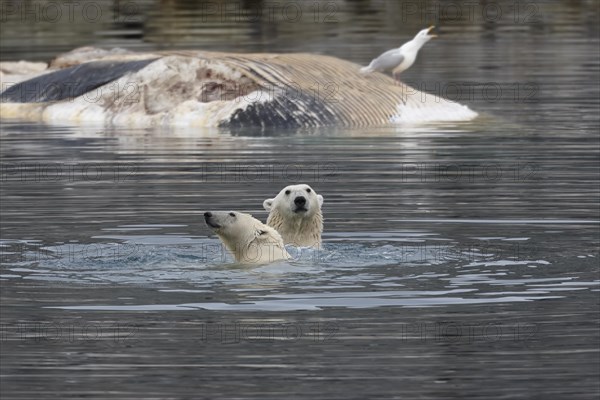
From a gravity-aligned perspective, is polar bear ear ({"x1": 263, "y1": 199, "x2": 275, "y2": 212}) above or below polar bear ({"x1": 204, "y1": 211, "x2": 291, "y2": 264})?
above

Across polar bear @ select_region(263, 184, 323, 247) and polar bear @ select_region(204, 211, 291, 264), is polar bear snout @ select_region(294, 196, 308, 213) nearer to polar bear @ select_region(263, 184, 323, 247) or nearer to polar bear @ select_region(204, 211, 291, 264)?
polar bear @ select_region(263, 184, 323, 247)

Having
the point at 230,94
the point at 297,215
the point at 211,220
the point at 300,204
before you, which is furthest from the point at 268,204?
the point at 230,94

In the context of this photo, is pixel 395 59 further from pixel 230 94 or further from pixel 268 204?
pixel 268 204

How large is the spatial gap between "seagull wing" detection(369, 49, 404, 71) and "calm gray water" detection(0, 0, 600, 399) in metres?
1.14

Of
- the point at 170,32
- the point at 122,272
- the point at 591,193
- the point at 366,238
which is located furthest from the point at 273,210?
the point at 170,32

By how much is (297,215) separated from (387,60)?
376 inches

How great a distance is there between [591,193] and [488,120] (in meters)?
7.11

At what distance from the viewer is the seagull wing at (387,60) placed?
2294 centimetres

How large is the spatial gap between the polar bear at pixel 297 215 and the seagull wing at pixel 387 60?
29.7 feet

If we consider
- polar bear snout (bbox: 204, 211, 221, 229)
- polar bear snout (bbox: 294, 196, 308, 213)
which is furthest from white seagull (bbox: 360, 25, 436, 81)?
polar bear snout (bbox: 204, 211, 221, 229)

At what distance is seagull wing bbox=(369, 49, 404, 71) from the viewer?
2294cm

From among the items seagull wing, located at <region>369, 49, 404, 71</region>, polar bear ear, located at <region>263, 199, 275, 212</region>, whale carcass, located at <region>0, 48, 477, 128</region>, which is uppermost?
seagull wing, located at <region>369, 49, 404, 71</region>

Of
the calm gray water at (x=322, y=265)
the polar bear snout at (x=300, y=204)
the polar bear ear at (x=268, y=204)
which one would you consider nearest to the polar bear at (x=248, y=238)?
the calm gray water at (x=322, y=265)

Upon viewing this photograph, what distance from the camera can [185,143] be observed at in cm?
2091
